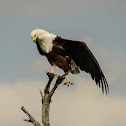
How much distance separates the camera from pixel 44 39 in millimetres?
11070

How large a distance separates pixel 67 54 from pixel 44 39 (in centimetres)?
99

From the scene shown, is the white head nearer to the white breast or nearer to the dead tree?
the white breast

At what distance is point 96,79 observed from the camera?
11.7 metres

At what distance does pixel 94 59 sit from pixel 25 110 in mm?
3592

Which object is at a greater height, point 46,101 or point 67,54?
point 67,54

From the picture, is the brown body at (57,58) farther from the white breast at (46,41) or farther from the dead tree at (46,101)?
the dead tree at (46,101)

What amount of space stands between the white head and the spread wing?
1.89ft

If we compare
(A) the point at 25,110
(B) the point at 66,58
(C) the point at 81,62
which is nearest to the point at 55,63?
(B) the point at 66,58

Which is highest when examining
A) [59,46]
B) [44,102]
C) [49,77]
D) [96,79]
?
[59,46]

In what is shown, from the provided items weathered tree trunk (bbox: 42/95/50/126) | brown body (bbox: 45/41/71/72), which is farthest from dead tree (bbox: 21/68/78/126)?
brown body (bbox: 45/41/71/72)

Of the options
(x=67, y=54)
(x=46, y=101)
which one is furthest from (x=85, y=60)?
(x=46, y=101)

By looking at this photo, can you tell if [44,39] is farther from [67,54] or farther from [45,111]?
[45,111]

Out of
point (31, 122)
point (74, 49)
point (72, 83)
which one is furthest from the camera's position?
point (74, 49)

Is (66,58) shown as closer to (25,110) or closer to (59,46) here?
(59,46)
